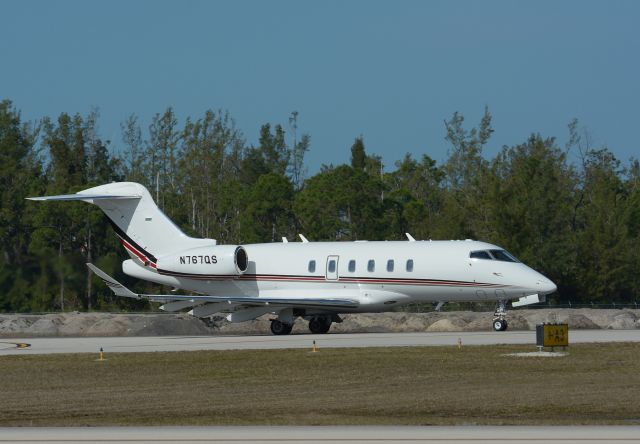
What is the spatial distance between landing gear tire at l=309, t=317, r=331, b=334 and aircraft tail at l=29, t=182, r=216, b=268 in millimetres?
4960

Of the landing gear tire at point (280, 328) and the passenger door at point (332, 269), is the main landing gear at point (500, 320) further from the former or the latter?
the landing gear tire at point (280, 328)

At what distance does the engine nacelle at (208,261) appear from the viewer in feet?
136

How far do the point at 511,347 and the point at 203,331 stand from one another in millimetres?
16984

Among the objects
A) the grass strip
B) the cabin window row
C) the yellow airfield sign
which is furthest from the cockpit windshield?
the yellow airfield sign

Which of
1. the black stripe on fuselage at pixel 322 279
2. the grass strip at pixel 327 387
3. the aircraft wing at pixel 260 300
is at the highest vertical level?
the black stripe on fuselage at pixel 322 279

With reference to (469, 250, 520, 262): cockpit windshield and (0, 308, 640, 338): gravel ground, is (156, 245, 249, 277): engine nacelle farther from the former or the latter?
(469, 250, 520, 262): cockpit windshield

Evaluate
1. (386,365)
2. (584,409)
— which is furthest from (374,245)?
(584,409)

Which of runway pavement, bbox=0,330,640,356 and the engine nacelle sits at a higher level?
the engine nacelle

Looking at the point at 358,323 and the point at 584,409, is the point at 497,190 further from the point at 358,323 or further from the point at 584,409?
the point at 584,409

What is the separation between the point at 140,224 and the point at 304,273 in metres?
6.95

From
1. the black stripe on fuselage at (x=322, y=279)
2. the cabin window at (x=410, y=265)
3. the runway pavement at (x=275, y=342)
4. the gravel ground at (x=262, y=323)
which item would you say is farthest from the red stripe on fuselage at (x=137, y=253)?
the cabin window at (x=410, y=265)

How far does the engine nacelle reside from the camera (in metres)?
41.6
